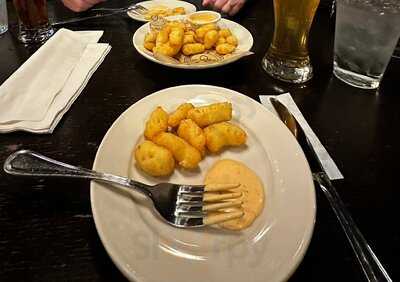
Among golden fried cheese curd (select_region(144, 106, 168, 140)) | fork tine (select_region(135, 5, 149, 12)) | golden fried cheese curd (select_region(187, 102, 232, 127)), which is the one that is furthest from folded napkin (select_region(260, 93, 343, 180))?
fork tine (select_region(135, 5, 149, 12))

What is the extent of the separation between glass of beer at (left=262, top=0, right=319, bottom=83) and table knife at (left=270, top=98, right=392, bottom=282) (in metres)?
0.16

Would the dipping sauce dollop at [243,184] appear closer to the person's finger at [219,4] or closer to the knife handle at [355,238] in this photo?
the knife handle at [355,238]

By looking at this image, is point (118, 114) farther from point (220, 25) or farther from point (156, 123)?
point (220, 25)

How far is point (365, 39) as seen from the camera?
2.41ft

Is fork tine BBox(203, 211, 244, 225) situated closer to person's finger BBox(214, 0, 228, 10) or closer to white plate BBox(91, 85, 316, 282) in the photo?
white plate BBox(91, 85, 316, 282)

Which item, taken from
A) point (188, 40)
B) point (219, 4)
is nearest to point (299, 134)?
point (188, 40)

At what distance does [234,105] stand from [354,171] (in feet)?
0.79

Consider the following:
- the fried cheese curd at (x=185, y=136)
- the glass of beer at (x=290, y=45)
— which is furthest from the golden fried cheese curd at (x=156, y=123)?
the glass of beer at (x=290, y=45)

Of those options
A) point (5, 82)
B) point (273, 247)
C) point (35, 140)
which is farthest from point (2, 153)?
point (273, 247)

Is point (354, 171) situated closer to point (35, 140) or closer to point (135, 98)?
point (135, 98)

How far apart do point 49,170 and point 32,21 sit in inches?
22.9

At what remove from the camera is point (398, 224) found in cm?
51

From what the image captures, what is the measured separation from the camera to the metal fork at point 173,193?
0.47 metres

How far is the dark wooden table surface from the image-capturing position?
449 mm
